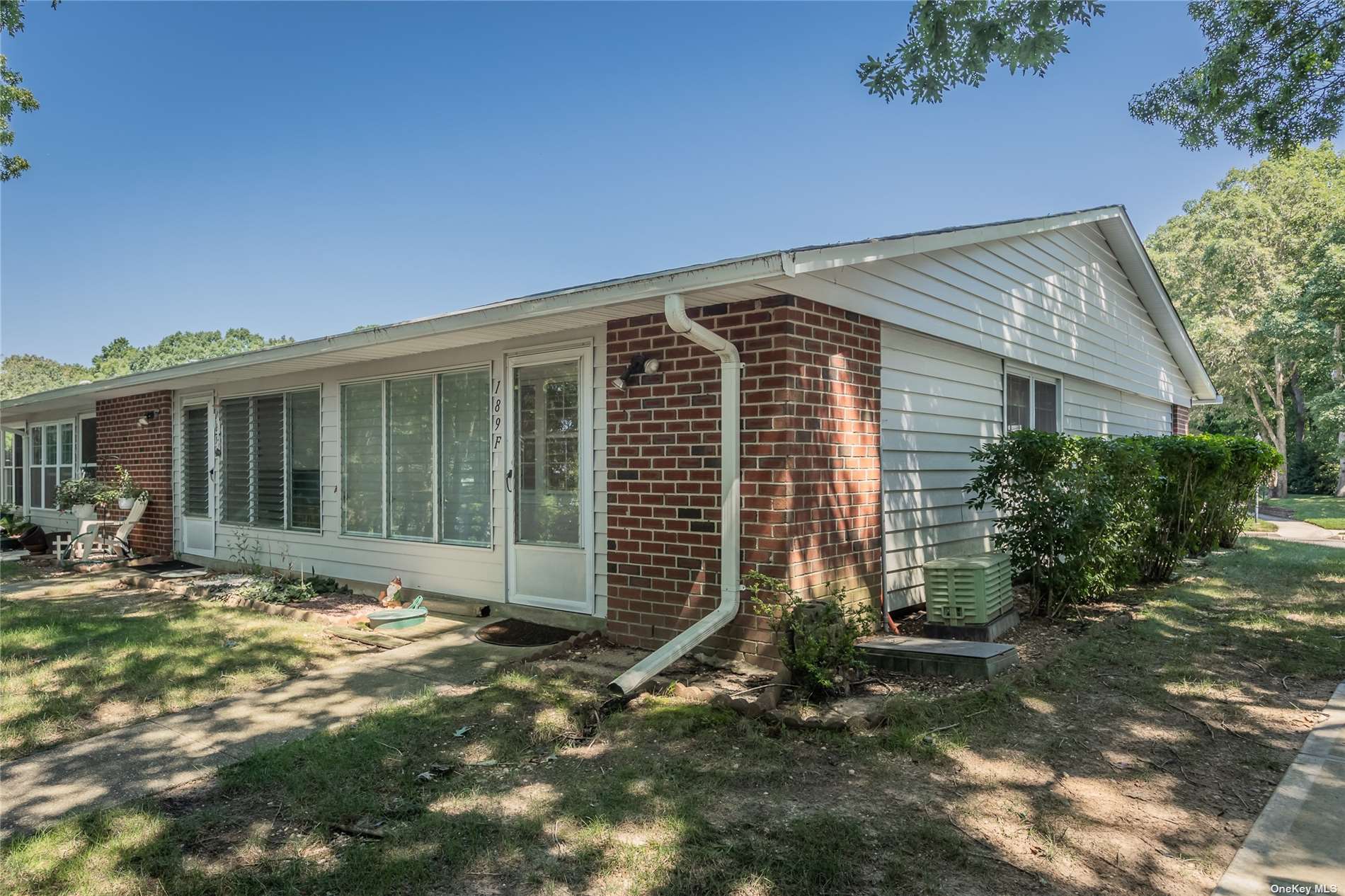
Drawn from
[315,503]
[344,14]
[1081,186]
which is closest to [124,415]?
[315,503]

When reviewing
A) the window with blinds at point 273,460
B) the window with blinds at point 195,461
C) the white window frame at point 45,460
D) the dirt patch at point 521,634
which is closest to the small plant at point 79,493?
the white window frame at point 45,460

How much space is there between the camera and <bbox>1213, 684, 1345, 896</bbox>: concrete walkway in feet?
7.39

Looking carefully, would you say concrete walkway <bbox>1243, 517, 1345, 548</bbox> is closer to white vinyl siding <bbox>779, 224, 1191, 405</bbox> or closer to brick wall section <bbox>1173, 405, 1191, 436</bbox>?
brick wall section <bbox>1173, 405, 1191, 436</bbox>

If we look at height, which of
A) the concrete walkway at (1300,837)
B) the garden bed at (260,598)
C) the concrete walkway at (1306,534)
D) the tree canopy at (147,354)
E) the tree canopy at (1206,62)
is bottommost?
the concrete walkway at (1306,534)

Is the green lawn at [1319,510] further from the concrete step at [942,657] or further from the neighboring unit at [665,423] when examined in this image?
the concrete step at [942,657]

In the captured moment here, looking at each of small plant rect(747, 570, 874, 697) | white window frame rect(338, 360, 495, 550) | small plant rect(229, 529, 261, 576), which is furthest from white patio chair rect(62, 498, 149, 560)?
small plant rect(747, 570, 874, 697)

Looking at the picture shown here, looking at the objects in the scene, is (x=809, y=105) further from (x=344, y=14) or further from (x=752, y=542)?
(x=752, y=542)

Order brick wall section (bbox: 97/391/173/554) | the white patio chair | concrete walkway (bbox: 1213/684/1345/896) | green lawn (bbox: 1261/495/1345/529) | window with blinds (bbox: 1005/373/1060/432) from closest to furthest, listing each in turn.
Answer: concrete walkway (bbox: 1213/684/1345/896) < window with blinds (bbox: 1005/373/1060/432) < brick wall section (bbox: 97/391/173/554) < the white patio chair < green lawn (bbox: 1261/495/1345/529)

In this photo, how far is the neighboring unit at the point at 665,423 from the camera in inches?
186

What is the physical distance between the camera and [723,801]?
9.55 ft

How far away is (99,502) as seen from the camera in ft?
37.0

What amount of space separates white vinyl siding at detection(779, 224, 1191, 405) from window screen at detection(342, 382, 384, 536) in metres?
4.78

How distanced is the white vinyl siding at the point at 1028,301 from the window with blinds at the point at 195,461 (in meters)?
8.63

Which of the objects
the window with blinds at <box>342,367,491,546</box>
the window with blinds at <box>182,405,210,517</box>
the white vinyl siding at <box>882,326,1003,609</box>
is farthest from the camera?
the window with blinds at <box>182,405,210,517</box>
